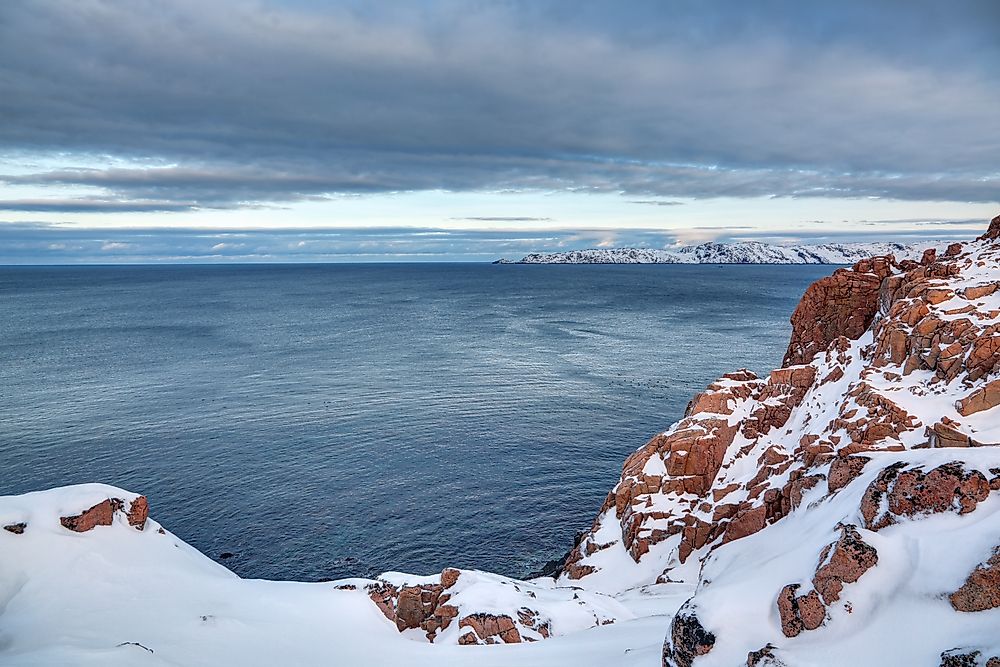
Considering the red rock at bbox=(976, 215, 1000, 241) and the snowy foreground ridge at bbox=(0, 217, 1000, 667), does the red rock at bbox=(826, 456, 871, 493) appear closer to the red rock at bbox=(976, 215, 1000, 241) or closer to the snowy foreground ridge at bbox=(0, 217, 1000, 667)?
the snowy foreground ridge at bbox=(0, 217, 1000, 667)

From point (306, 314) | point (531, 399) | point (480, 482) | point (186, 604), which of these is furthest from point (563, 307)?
point (186, 604)

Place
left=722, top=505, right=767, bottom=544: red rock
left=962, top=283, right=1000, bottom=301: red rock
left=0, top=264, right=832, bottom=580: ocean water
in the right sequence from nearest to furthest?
left=722, top=505, right=767, bottom=544: red rock, left=962, top=283, right=1000, bottom=301: red rock, left=0, top=264, right=832, bottom=580: ocean water

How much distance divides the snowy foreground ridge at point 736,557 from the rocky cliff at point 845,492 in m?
0.06

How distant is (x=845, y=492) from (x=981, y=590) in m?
5.75

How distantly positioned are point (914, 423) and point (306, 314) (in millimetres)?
148463

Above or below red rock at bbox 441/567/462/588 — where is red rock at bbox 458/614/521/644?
above

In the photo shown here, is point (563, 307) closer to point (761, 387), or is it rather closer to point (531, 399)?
point (531, 399)

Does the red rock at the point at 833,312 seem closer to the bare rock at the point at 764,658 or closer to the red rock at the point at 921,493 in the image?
the red rock at the point at 921,493

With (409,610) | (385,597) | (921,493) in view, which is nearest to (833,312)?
(921,493)

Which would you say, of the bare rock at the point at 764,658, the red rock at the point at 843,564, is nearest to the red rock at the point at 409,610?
the bare rock at the point at 764,658

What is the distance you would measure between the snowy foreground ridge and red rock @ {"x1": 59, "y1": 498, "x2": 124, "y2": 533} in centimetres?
9

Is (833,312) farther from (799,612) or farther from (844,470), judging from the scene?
(799,612)

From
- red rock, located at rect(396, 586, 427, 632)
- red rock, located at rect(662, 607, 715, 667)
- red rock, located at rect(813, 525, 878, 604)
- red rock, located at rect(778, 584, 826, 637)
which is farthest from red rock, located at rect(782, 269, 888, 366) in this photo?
red rock, located at rect(662, 607, 715, 667)

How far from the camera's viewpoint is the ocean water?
4462cm
